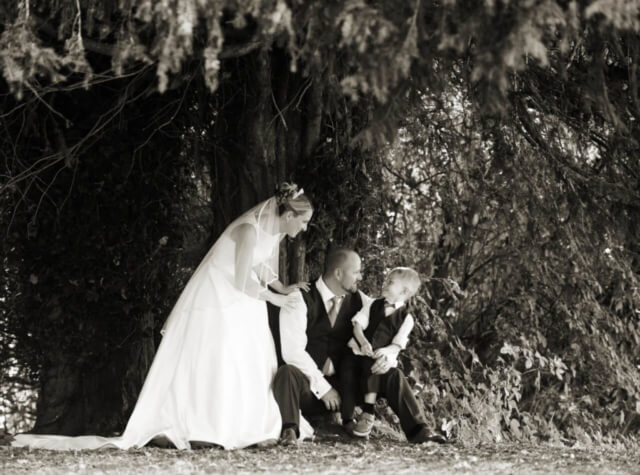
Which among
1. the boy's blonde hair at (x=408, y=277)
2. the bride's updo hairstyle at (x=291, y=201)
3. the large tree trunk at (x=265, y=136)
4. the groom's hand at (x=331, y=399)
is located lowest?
the groom's hand at (x=331, y=399)

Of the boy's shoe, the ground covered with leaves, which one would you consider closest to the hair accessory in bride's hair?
the boy's shoe

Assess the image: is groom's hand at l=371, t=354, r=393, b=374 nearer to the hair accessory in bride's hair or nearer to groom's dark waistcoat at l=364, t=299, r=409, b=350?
groom's dark waistcoat at l=364, t=299, r=409, b=350

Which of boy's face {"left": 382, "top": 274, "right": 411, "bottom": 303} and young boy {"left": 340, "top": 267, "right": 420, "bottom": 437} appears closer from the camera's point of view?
young boy {"left": 340, "top": 267, "right": 420, "bottom": 437}

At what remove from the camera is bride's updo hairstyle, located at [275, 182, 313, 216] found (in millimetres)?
7156

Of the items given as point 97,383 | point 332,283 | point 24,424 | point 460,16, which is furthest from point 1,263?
point 460,16

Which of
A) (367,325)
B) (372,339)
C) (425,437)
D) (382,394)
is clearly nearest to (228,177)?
(367,325)

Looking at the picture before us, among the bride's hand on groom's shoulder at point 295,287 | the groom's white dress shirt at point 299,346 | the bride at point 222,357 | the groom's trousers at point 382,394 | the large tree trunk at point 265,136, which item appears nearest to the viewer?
the bride at point 222,357

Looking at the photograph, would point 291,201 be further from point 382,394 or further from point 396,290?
point 382,394

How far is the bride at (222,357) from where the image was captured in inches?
261

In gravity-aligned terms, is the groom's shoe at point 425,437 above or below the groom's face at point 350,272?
below

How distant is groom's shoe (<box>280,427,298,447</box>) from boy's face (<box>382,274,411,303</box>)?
1232 millimetres

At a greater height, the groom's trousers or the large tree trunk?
the large tree trunk

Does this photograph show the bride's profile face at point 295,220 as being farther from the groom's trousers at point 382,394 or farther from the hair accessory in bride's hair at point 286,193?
the groom's trousers at point 382,394

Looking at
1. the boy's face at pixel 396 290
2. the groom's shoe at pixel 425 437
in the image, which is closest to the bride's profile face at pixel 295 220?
the boy's face at pixel 396 290
